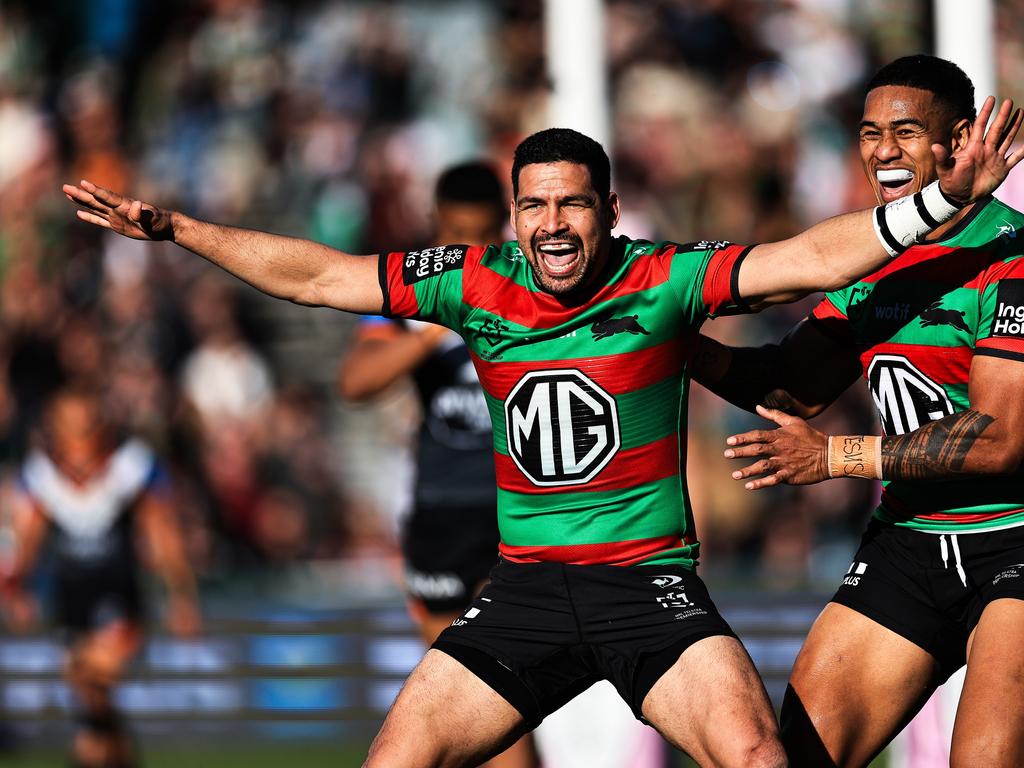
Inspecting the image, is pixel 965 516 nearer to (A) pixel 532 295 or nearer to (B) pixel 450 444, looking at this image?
(A) pixel 532 295

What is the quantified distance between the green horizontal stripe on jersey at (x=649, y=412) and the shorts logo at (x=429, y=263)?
1.69 feet

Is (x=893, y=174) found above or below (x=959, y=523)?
above

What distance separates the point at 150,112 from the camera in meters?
14.7

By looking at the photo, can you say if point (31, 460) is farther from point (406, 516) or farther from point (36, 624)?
point (406, 516)

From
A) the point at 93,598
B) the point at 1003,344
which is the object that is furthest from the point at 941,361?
the point at 93,598

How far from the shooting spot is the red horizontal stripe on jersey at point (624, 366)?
5.46 meters

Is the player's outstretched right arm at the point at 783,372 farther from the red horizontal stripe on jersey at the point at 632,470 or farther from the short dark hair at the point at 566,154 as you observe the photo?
the short dark hair at the point at 566,154

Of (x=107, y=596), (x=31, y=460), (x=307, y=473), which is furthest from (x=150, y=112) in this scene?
(x=107, y=596)

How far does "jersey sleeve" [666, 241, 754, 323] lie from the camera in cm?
538

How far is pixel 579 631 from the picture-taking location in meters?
5.44

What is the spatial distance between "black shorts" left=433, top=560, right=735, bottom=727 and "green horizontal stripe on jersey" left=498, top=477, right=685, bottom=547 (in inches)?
4.0

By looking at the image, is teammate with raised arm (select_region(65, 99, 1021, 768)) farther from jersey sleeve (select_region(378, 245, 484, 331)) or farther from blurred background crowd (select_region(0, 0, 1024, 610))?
blurred background crowd (select_region(0, 0, 1024, 610))

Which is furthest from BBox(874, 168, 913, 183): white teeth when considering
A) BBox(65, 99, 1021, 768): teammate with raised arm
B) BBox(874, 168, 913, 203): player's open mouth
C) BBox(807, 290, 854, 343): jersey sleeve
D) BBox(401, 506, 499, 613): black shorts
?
BBox(401, 506, 499, 613): black shorts

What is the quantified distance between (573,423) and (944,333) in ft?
4.07
